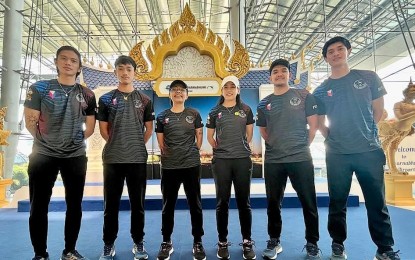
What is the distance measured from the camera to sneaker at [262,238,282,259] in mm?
1904

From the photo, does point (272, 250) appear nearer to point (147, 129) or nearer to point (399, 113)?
point (147, 129)

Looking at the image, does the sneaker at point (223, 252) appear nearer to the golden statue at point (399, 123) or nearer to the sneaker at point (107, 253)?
the sneaker at point (107, 253)

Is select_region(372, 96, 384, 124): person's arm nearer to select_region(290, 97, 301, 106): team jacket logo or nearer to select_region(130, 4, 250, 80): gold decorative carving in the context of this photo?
select_region(290, 97, 301, 106): team jacket logo

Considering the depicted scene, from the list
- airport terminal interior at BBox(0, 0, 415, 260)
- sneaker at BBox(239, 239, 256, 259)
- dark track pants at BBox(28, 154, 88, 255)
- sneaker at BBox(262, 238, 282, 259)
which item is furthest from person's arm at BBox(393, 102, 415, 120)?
dark track pants at BBox(28, 154, 88, 255)

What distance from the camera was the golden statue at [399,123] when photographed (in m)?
3.67

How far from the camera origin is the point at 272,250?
1.93 m

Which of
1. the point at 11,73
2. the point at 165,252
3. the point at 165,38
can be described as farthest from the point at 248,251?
the point at 11,73

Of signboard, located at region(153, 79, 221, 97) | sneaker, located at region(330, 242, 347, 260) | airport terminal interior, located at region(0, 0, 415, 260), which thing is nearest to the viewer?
sneaker, located at region(330, 242, 347, 260)

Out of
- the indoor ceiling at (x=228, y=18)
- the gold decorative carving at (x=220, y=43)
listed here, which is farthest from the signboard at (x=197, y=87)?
the indoor ceiling at (x=228, y=18)

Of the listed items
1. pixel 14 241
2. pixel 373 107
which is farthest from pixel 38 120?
pixel 373 107

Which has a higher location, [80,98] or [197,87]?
[197,87]

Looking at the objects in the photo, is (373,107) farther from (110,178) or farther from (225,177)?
(110,178)

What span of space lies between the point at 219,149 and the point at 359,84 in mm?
956

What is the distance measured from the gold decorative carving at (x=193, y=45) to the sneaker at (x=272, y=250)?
11.1 ft
